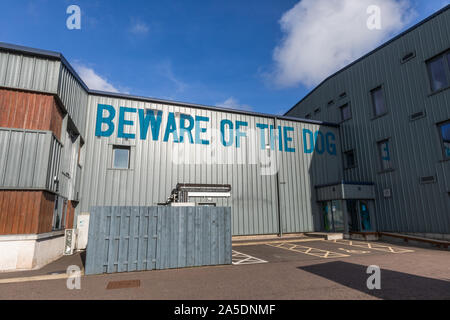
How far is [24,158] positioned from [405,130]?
22.8 meters

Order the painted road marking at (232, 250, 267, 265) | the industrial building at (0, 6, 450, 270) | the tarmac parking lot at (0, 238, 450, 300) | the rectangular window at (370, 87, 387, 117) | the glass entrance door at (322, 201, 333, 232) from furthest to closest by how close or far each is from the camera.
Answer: the glass entrance door at (322, 201, 333, 232), the rectangular window at (370, 87, 387, 117), the painted road marking at (232, 250, 267, 265), the industrial building at (0, 6, 450, 270), the tarmac parking lot at (0, 238, 450, 300)

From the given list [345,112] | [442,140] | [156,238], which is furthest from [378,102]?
[156,238]

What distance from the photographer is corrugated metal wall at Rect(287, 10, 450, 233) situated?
1641cm

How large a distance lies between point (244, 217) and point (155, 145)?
27.5 ft

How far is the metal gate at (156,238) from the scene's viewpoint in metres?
8.95

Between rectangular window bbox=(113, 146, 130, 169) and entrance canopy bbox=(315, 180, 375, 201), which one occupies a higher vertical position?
rectangular window bbox=(113, 146, 130, 169)

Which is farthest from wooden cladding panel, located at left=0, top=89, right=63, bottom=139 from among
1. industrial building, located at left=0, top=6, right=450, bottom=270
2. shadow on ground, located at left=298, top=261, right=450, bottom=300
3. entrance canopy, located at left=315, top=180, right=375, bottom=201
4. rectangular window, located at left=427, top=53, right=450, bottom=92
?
rectangular window, located at left=427, top=53, right=450, bottom=92

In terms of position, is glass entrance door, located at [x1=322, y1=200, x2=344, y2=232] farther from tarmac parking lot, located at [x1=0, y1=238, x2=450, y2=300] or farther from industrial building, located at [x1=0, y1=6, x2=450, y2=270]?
tarmac parking lot, located at [x1=0, y1=238, x2=450, y2=300]

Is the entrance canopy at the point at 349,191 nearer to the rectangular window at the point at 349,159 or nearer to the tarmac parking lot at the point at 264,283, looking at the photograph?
the rectangular window at the point at 349,159

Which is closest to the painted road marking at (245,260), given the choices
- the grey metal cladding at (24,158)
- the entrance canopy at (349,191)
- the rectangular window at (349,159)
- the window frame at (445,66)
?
the grey metal cladding at (24,158)

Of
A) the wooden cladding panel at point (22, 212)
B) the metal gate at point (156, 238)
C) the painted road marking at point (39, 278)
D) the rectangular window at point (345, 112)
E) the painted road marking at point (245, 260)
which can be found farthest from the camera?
the rectangular window at point (345, 112)

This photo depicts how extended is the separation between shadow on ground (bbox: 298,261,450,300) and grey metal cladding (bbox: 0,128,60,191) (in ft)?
34.8

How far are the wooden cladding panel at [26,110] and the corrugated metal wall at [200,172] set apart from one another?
6211 millimetres

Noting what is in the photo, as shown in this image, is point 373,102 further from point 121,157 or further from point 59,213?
point 59,213
